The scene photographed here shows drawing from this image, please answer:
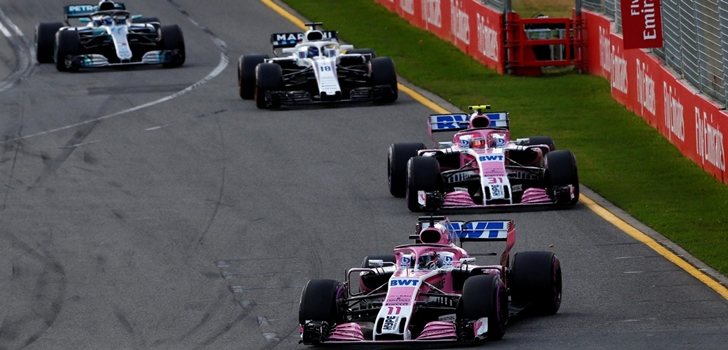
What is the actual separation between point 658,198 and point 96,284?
23.8 feet

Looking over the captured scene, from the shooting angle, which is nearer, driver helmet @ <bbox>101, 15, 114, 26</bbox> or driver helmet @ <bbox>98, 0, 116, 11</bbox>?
driver helmet @ <bbox>101, 15, 114, 26</bbox>

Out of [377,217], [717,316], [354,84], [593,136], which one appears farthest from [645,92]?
[717,316]

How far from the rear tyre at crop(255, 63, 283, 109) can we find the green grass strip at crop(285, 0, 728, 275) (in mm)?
3069

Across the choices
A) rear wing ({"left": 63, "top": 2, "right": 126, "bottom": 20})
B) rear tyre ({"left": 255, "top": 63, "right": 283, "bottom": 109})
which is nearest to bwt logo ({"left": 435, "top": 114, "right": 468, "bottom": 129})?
rear tyre ({"left": 255, "top": 63, "right": 283, "bottom": 109})

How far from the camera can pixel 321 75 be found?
29578 mm

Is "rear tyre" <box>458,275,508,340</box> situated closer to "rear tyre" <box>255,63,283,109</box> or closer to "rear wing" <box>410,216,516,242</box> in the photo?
"rear wing" <box>410,216,516,242</box>

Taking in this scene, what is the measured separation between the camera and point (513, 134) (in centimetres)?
2667

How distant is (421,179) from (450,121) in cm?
121

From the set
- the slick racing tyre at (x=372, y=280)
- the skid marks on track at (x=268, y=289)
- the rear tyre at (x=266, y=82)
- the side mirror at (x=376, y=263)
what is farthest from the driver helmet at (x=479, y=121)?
the rear tyre at (x=266, y=82)

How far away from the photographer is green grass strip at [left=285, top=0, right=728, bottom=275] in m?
20.1

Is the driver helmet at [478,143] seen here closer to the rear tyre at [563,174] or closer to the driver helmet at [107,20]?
the rear tyre at [563,174]

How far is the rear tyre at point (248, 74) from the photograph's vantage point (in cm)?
3072

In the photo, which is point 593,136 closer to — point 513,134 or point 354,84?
point 513,134

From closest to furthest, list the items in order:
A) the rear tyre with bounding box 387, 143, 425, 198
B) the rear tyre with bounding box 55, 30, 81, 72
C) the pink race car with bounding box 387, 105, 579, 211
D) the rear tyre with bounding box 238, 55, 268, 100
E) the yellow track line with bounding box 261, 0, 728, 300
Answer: the yellow track line with bounding box 261, 0, 728, 300
the pink race car with bounding box 387, 105, 579, 211
the rear tyre with bounding box 387, 143, 425, 198
the rear tyre with bounding box 238, 55, 268, 100
the rear tyre with bounding box 55, 30, 81, 72
